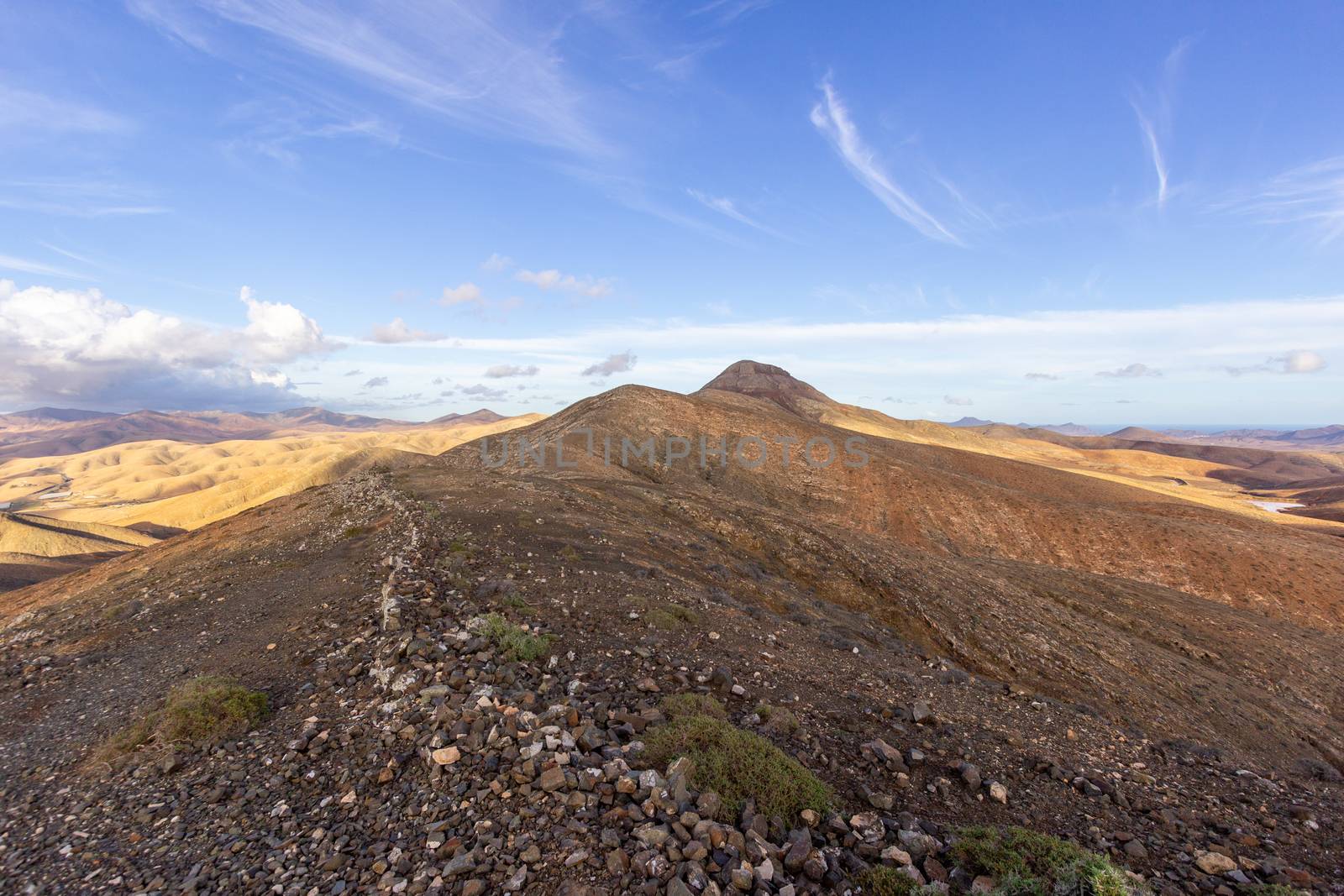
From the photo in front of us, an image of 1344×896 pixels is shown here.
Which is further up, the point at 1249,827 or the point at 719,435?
the point at 719,435

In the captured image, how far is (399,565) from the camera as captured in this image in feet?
41.9

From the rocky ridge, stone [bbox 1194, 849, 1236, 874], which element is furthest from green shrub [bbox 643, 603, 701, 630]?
stone [bbox 1194, 849, 1236, 874]

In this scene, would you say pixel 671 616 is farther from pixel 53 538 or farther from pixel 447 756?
pixel 53 538

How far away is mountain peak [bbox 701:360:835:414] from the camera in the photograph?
132500 mm

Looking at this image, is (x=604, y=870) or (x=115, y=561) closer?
(x=604, y=870)

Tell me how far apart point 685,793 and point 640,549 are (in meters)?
12.8

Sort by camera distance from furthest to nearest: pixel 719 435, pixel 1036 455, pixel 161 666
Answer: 1. pixel 1036 455
2. pixel 719 435
3. pixel 161 666

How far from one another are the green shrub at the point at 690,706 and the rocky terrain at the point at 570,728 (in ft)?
0.20

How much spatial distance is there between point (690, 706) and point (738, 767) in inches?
64.3

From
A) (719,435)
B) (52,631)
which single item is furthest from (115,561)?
(719,435)

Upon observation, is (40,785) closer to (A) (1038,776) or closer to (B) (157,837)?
(B) (157,837)

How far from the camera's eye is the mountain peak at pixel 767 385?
132 metres

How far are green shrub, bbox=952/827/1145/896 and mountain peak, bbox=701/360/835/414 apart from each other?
396ft

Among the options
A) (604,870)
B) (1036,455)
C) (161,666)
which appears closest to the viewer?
(604,870)
